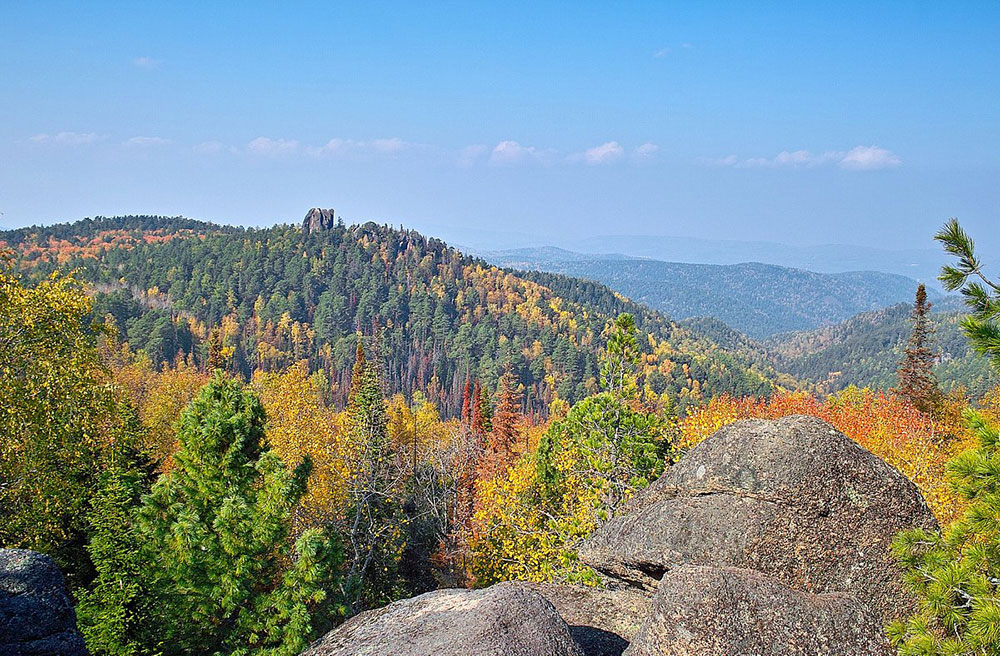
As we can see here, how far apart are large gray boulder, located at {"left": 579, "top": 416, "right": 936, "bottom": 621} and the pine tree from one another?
43.0 m

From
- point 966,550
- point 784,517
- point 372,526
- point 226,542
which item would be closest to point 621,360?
point 784,517

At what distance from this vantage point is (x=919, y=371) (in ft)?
166

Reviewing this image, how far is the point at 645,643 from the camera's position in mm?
9297

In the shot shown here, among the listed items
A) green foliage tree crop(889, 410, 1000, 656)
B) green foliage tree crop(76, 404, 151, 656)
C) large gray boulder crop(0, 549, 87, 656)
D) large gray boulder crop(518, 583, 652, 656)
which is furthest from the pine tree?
large gray boulder crop(0, 549, 87, 656)

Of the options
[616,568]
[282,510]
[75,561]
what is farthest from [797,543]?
[75,561]

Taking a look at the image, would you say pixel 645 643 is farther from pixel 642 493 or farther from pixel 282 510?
pixel 282 510

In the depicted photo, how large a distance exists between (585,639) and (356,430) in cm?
2574

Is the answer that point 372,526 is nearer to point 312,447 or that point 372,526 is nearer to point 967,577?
point 312,447

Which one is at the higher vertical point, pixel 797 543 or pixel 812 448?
pixel 812 448

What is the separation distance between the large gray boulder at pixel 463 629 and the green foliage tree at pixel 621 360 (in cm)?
1139

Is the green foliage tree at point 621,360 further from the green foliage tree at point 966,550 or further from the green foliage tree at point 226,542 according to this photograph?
the green foliage tree at point 966,550

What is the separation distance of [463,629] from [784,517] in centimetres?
583

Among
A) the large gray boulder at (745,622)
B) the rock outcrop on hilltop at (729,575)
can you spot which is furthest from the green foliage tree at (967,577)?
the rock outcrop on hilltop at (729,575)

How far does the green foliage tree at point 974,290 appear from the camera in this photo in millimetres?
9312
